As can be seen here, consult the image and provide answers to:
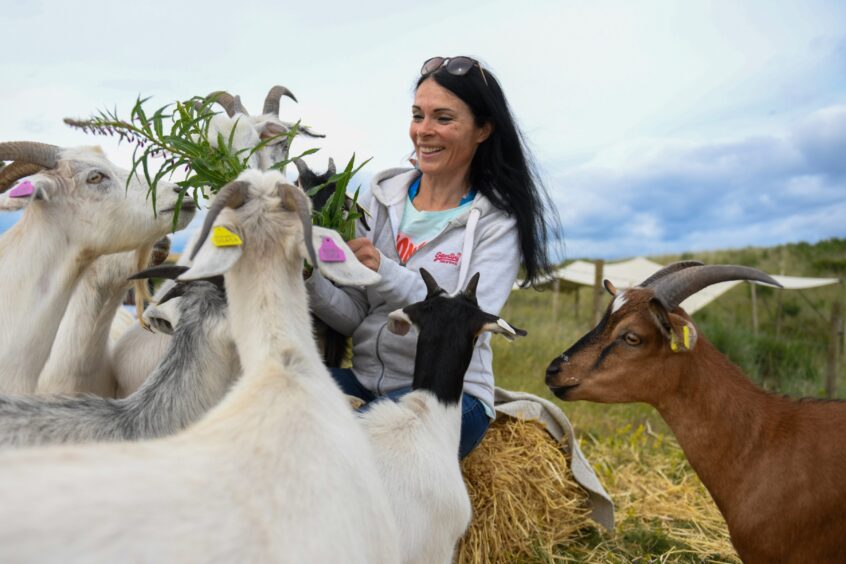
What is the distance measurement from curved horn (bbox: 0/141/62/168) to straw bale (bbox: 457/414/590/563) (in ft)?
8.95

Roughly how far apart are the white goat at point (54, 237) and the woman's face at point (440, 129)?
50.3 inches

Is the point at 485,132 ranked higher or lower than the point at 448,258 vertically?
higher

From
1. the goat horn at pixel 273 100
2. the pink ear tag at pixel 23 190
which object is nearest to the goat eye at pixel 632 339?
the goat horn at pixel 273 100

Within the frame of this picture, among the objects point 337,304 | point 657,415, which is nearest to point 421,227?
point 337,304

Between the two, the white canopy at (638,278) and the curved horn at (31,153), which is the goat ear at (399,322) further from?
the white canopy at (638,278)

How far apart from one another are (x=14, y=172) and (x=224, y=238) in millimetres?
2123

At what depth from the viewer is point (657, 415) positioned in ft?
30.1

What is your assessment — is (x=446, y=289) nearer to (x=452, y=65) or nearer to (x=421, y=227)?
(x=421, y=227)

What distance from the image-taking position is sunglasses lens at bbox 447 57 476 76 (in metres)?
4.11

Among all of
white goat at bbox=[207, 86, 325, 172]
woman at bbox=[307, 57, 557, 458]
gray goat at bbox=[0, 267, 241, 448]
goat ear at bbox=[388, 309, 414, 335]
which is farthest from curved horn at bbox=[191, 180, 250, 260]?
white goat at bbox=[207, 86, 325, 172]

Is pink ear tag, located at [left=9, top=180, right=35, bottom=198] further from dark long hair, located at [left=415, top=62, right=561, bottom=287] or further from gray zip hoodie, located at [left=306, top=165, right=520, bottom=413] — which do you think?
dark long hair, located at [left=415, top=62, right=561, bottom=287]

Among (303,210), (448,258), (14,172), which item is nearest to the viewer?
(303,210)

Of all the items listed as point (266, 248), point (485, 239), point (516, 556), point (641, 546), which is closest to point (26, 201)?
point (266, 248)

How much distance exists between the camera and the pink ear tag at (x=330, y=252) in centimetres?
247
